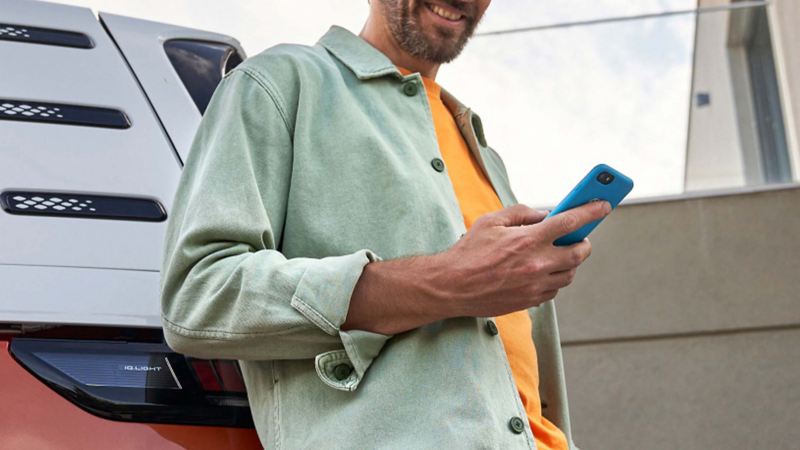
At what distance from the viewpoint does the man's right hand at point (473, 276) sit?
151cm

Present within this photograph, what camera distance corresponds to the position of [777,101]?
5.86 m

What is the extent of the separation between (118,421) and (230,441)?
0.55 feet

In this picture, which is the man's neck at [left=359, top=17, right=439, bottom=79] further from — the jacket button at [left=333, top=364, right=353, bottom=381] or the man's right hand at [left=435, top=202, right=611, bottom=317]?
the jacket button at [left=333, top=364, right=353, bottom=381]

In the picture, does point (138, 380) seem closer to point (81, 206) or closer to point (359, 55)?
point (81, 206)

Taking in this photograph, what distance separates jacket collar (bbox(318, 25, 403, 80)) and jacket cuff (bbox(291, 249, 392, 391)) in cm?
44

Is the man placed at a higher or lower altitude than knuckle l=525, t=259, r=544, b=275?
lower

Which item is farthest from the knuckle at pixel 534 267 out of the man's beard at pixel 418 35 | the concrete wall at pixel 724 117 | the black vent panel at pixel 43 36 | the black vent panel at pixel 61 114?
the concrete wall at pixel 724 117

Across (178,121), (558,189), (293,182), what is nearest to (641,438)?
(558,189)

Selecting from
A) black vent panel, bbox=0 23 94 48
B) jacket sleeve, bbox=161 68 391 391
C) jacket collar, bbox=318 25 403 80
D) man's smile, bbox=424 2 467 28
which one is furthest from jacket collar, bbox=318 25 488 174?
black vent panel, bbox=0 23 94 48

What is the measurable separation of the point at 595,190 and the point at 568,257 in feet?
0.31

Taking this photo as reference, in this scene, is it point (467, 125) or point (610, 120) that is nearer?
point (467, 125)

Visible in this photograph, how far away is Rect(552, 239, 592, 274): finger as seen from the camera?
61.0 inches

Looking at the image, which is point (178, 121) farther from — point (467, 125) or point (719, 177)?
point (719, 177)

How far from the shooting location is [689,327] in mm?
5660
